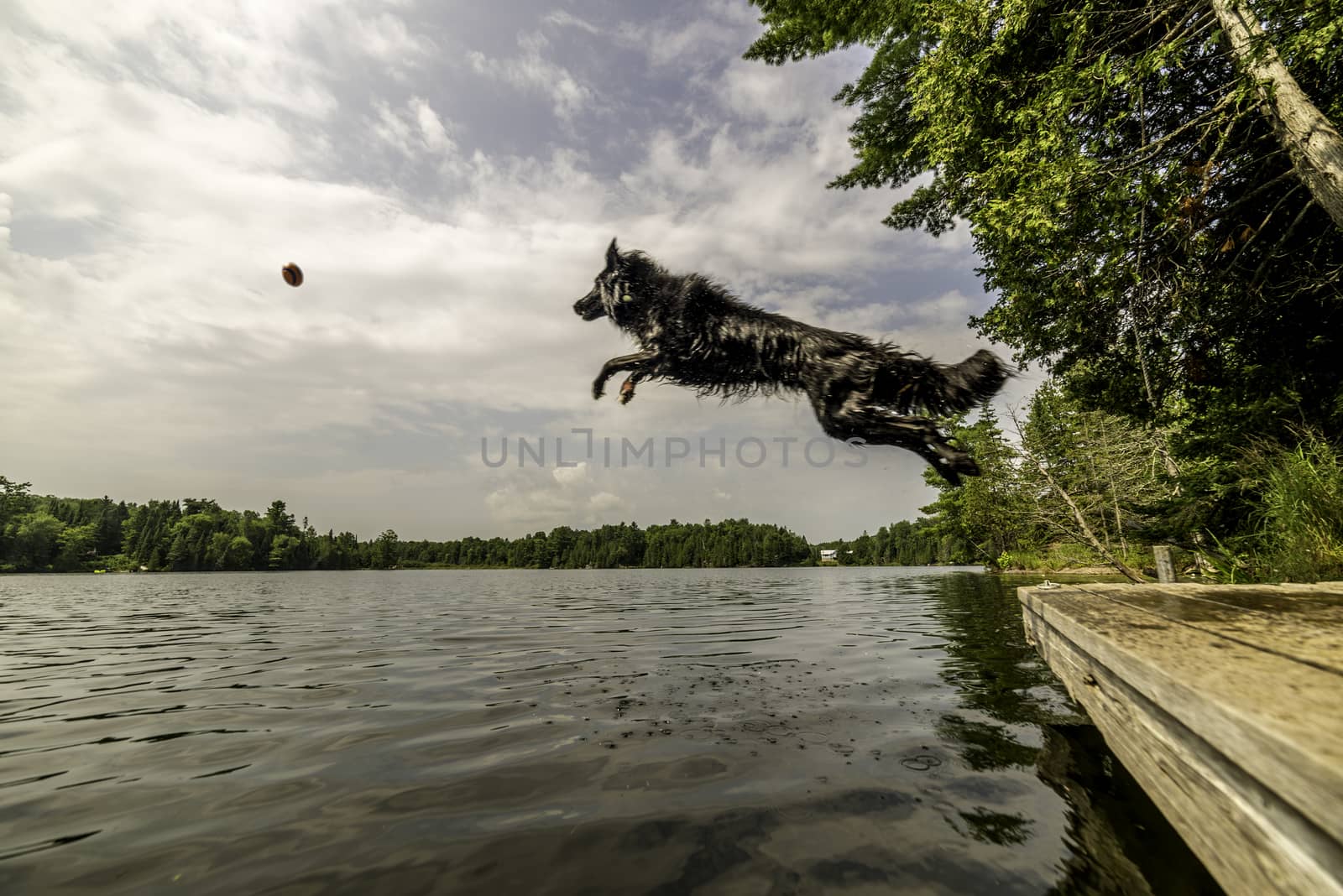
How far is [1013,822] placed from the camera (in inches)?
101

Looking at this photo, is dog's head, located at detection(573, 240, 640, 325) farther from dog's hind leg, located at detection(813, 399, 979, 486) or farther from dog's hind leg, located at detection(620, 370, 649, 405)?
dog's hind leg, located at detection(813, 399, 979, 486)

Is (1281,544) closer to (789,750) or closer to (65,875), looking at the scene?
(789,750)

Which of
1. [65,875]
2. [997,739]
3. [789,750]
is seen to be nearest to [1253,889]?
[789,750]

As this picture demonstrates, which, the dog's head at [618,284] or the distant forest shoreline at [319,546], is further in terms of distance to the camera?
the distant forest shoreline at [319,546]

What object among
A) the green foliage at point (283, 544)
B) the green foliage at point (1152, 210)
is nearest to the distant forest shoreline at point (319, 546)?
the green foliage at point (283, 544)

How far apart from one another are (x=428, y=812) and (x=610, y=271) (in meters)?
4.86

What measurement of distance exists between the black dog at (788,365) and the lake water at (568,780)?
2.22 metres

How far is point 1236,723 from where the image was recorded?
1346 millimetres

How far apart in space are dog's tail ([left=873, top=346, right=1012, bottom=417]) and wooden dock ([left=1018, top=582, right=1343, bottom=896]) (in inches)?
81.7

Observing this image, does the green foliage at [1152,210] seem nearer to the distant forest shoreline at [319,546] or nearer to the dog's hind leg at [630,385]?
the dog's hind leg at [630,385]

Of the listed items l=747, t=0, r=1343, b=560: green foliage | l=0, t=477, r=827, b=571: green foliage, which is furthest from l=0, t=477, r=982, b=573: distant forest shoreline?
l=747, t=0, r=1343, b=560: green foliage

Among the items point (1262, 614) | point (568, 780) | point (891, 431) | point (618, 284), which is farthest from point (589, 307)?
point (1262, 614)

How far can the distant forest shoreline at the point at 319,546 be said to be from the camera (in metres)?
76.2

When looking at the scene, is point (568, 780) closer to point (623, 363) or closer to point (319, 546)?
point (623, 363)
